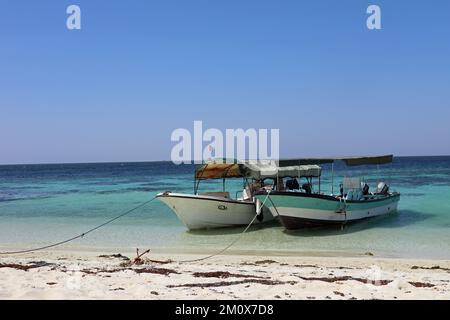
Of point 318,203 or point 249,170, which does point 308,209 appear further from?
point 249,170

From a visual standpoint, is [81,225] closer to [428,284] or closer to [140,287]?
[140,287]

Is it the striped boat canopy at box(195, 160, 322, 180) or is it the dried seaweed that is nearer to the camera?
the dried seaweed

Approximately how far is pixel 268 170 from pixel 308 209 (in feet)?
7.36

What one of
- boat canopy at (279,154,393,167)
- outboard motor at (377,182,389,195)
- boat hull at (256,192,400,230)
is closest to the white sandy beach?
boat hull at (256,192,400,230)

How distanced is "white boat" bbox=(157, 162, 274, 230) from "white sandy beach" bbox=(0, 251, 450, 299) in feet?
14.7

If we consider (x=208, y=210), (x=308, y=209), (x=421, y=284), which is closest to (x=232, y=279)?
(x=421, y=284)

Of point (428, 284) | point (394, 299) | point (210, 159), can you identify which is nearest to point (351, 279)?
point (428, 284)

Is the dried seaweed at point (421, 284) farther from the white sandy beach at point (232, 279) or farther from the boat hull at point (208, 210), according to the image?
the boat hull at point (208, 210)

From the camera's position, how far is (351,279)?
9180 millimetres

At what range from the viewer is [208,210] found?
1745 centimetres

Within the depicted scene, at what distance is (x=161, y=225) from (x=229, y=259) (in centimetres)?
819

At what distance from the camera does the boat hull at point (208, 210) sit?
17.2 meters

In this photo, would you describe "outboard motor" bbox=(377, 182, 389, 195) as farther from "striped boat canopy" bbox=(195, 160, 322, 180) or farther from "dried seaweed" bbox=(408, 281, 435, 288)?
"dried seaweed" bbox=(408, 281, 435, 288)

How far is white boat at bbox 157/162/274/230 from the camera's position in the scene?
1720 centimetres
